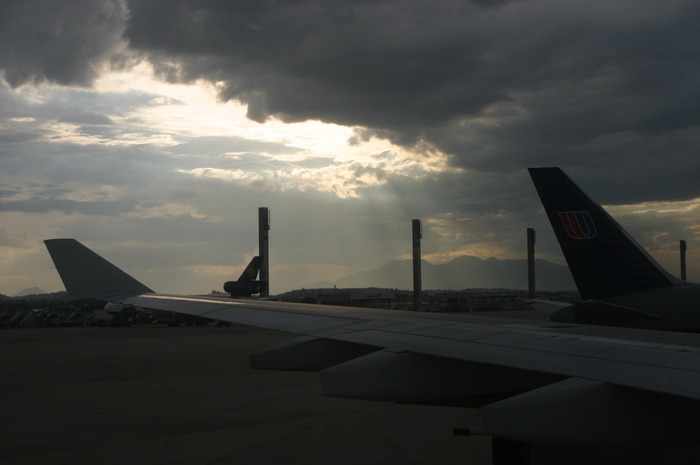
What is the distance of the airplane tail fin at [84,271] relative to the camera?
Result: 10.1 metres

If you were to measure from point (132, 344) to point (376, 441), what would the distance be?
1020 inches

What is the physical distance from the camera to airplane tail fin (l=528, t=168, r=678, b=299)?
45.0ft

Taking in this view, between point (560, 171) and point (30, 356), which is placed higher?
point (560, 171)

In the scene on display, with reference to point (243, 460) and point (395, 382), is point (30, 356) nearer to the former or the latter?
point (243, 460)

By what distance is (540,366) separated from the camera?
206 inches

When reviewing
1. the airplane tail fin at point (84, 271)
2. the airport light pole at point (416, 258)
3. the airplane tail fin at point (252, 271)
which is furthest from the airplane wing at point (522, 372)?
the airport light pole at point (416, 258)

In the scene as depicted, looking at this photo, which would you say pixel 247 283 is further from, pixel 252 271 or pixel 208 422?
pixel 208 422

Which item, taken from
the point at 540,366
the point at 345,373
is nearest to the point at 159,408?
the point at 345,373

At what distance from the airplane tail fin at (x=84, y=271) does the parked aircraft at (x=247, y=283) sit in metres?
41.5

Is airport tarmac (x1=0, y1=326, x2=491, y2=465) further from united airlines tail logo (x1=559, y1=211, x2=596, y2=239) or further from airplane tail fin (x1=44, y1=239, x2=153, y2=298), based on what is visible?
united airlines tail logo (x1=559, y1=211, x2=596, y2=239)

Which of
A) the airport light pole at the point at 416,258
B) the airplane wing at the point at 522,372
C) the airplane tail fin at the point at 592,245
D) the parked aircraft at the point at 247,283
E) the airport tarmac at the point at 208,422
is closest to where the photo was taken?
the airplane wing at the point at 522,372

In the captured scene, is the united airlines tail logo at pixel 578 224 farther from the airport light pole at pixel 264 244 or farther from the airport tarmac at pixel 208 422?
the airport light pole at pixel 264 244

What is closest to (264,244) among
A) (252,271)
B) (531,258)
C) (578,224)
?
(252,271)

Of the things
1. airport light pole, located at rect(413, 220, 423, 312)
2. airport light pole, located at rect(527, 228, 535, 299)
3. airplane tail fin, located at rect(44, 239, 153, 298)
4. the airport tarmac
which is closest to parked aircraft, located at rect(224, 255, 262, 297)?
airport light pole, located at rect(413, 220, 423, 312)
